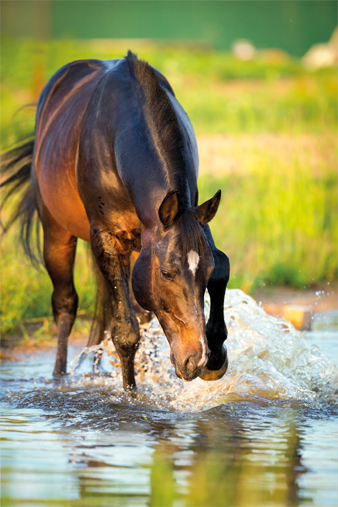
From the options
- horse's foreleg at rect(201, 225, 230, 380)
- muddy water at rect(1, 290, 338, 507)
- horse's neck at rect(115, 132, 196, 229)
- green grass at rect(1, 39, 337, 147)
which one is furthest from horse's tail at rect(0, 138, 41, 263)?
green grass at rect(1, 39, 337, 147)

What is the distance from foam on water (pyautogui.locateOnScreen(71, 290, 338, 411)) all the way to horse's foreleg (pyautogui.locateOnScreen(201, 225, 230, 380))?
209 mm

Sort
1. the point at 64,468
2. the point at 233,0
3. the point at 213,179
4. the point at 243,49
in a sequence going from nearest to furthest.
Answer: the point at 64,468
the point at 213,179
the point at 233,0
the point at 243,49

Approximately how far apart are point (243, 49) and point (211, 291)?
49.9 ft

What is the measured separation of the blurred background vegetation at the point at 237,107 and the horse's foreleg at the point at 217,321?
2.53 meters

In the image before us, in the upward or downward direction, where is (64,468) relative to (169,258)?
downward

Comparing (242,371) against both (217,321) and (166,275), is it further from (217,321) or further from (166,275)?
(166,275)

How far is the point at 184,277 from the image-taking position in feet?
8.35

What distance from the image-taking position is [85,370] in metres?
4.47

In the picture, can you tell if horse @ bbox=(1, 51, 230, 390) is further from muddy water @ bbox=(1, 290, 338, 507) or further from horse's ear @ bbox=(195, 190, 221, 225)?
muddy water @ bbox=(1, 290, 338, 507)

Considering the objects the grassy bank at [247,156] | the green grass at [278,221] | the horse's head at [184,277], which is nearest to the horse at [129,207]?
the horse's head at [184,277]

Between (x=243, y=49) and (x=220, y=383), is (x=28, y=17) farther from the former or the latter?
(x=220, y=383)

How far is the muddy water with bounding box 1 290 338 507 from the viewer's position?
1.95 m

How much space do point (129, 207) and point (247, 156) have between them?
6959 millimetres

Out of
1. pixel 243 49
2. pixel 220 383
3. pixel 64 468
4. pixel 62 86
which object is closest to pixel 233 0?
pixel 243 49
